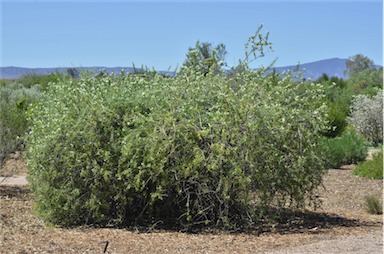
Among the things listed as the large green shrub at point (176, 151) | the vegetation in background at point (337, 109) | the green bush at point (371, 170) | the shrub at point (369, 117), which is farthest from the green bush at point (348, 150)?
the large green shrub at point (176, 151)

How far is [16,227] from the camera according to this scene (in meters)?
8.89

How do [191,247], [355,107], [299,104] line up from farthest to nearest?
1. [355,107]
2. [299,104]
3. [191,247]

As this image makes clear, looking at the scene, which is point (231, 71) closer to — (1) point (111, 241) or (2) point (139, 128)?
(2) point (139, 128)

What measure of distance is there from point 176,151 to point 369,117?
19.4 metres

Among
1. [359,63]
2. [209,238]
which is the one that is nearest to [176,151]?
[209,238]

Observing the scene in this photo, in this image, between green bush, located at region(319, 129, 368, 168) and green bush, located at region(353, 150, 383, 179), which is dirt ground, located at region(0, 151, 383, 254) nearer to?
green bush, located at region(353, 150, 383, 179)

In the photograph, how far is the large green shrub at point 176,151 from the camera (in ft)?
28.7

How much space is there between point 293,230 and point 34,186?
3.63m

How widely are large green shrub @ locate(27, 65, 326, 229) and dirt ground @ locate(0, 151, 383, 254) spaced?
1.13 feet

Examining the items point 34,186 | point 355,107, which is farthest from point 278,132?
point 355,107

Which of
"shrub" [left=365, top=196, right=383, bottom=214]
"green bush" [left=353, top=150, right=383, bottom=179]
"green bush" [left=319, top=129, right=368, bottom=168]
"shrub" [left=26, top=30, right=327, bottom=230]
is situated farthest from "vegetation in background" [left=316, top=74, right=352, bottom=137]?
"shrub" [left=26, top=30, right=327, bottom=230]

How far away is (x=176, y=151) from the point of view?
8758 mm

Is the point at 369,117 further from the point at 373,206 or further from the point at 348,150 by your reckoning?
the point at 373,206

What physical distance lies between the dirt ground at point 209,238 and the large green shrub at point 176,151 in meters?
0.34
